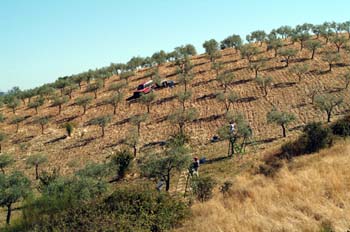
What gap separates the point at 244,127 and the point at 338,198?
65.3ft

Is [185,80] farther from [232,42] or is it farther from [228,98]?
[232,42]

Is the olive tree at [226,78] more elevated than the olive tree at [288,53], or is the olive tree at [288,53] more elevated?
the olive tree at [288,53]

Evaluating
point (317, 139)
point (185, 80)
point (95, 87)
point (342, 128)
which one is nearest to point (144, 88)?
point (185, 80)

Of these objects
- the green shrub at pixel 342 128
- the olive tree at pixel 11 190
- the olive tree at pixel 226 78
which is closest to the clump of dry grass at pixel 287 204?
the green shrub at pixel 342 128

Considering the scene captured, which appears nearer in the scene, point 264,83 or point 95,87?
point 264,83

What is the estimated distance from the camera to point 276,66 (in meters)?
55.7


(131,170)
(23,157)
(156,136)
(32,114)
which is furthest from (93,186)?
(32,114)

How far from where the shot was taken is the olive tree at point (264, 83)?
Result: 4553 cm

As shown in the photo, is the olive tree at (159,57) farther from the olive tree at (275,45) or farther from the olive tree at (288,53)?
the olive tree at (288,53)

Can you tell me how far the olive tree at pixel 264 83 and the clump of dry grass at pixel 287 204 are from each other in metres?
31.6

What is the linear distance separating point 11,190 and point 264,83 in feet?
113

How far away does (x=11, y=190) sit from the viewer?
22094mm

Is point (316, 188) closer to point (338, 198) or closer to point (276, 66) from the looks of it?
point (338, 198)

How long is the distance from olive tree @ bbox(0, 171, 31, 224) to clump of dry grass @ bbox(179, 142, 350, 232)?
13.9 meters
